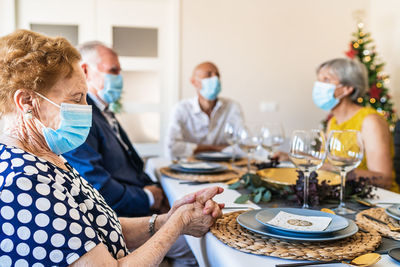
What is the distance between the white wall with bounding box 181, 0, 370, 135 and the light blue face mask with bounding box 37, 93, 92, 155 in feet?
10.3

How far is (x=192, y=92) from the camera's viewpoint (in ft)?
13.7

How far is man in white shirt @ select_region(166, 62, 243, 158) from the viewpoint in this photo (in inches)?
125

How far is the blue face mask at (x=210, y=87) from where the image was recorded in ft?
10.7

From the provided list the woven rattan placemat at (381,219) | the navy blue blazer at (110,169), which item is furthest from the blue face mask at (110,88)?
the woven rattan placemat at (381,219)

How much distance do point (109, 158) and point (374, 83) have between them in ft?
10.4

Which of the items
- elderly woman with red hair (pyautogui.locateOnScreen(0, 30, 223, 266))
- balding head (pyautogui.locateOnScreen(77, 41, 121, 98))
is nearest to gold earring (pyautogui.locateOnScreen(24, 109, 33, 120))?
elderly woman with red hair (pyautogui.locateOnScreen(0, 30, 223, 266))

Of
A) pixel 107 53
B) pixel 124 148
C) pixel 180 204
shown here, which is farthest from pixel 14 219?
pixel 107 53

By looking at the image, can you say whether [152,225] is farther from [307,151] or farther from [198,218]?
[307,151]

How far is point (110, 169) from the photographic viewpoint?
196cm

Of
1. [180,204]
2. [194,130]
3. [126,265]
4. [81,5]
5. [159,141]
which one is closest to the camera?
[126,265]

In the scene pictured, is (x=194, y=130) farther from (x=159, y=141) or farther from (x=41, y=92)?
(x=41, y=92)

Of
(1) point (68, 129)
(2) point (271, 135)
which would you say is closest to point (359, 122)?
(2) point (271, 135)

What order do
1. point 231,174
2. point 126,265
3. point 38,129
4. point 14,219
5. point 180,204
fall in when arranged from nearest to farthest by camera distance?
1. point 14,219
2. point 126,265
3. point 38,129
4. point 180,204
5. point 231,174

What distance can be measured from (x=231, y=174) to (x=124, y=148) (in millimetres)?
665
